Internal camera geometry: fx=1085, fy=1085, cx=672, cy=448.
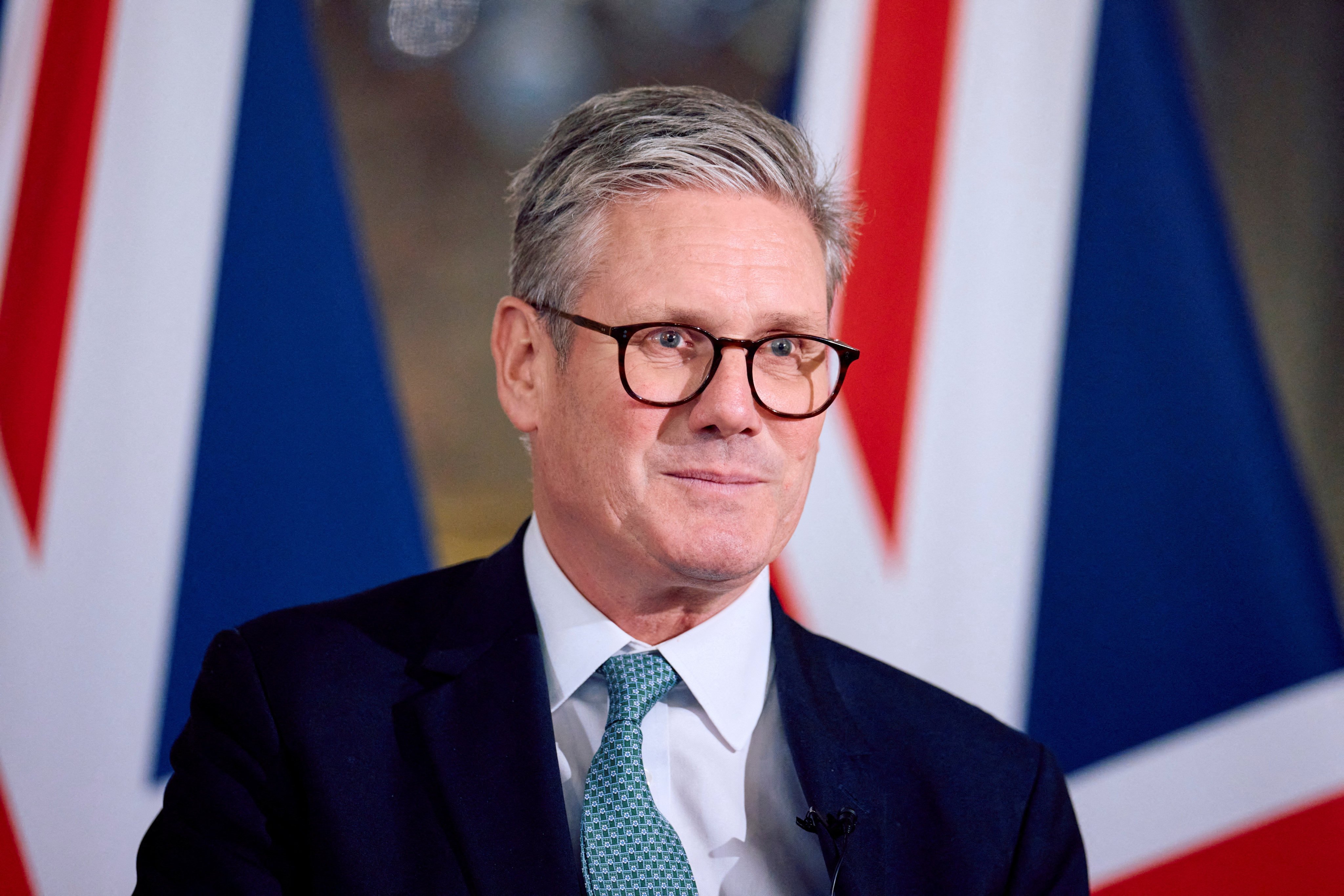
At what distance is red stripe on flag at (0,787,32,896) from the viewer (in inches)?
88.8

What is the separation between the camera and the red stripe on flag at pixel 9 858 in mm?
2256

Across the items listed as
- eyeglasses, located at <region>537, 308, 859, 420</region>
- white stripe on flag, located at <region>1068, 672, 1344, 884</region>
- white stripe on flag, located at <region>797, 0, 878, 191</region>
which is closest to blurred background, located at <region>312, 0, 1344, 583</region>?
white stripe on flag, located at <region>797, 0, 878, 191</region>

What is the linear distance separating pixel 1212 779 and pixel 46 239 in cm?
285

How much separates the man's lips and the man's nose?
6cm

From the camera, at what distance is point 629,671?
159 centimetres

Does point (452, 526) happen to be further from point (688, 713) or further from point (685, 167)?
point (685, 167)

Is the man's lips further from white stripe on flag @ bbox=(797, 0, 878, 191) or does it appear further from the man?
white stripe on flag @ bbox=(797, 0, 878, 191)

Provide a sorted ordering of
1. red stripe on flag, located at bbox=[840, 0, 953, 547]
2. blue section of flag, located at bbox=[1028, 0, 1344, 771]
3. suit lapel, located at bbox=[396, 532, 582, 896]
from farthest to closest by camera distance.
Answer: red stripe on flag, located at bbox=[840, 0, 953, 547] → blue section of flag, located at bbox=[1028, 0, 1344, 771] → suit lapel, located at bbox=[396, 532, 582, 896]

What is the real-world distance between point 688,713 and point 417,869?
0.45 m

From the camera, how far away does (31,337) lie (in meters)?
2.37

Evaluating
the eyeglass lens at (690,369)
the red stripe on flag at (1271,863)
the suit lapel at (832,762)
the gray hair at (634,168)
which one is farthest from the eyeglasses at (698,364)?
the red stripe on flag at (1271,863)

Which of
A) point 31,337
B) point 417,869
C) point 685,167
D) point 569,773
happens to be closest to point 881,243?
point 685,167

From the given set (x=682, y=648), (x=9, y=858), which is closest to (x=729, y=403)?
(x=682, y=648)

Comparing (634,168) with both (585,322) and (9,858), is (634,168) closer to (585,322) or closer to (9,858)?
(585,322)
